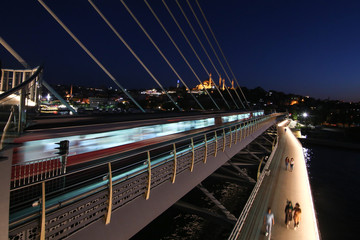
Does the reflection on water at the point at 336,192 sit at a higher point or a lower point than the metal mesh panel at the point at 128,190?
lower

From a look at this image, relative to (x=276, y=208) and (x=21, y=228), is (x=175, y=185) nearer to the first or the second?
(x=21, y=228)

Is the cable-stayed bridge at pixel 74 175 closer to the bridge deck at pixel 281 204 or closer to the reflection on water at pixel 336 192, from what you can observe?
the bridge deck at pixel 281 204

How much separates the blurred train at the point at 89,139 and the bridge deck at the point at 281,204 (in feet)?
17.7

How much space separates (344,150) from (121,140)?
49.4m

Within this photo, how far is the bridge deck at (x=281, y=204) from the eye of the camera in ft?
29.6

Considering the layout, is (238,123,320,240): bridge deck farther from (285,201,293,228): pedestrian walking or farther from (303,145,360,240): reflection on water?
(303,145,360,240): reflection on water

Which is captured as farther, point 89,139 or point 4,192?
point 89,139

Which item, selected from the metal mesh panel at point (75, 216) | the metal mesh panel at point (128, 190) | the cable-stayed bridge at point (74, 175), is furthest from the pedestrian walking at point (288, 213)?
the metal mesh panel at point (75, 216)

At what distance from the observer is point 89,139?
5.56 m

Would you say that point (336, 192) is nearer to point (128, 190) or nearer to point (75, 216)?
point (128, 190)

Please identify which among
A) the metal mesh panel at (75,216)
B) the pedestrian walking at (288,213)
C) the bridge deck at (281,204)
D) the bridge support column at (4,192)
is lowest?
the bridge deck at (281,204)

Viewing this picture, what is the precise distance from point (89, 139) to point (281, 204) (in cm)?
1057

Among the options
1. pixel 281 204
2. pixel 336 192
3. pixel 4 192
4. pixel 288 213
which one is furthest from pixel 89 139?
pixel 336 192

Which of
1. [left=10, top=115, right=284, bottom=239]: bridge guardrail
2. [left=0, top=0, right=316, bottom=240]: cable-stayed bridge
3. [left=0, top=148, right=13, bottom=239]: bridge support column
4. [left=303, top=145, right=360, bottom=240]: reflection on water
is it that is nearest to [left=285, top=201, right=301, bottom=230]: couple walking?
[left=0, top=0, right=316, bottom=240]: cable-stayed bridge
